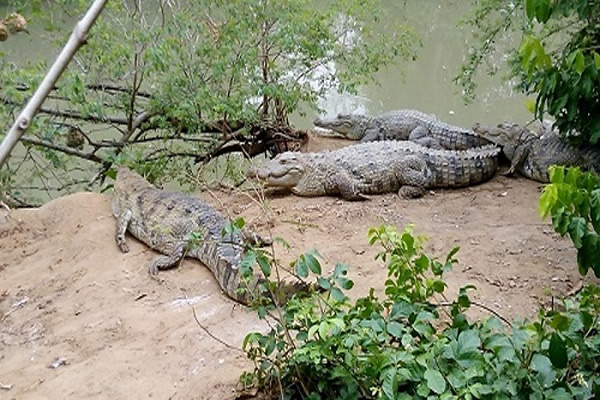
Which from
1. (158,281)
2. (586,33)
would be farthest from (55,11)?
(586,33)

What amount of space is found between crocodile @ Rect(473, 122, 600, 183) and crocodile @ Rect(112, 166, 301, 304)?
2.21 metres

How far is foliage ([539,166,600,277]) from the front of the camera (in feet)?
6.59

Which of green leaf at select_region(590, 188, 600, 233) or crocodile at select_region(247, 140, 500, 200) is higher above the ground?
green leaf at select_region(590, 188, 600, 233)

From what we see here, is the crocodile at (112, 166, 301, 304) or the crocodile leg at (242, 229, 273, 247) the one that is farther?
the crocodile leg at (242, 229, 273, 247)

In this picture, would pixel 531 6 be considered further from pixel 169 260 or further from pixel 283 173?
pixel 283 173

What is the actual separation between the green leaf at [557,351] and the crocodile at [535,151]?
10.1 ft

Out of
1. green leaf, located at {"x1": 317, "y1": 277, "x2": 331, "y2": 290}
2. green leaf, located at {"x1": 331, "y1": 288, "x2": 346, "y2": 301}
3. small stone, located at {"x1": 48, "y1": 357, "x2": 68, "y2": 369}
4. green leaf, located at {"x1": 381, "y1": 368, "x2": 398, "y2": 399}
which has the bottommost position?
small stone, located at {"x1": 48, "y1": 357, "x2": 68, "y2": 369}

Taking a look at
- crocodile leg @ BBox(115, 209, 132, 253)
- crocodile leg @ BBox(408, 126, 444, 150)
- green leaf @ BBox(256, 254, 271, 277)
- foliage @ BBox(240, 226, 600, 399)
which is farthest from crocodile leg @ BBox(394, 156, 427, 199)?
green leaf @ BBox(256, 254, 271, 277)

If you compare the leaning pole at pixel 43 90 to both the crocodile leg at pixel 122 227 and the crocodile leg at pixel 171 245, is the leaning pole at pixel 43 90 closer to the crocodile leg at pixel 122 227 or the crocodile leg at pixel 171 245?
the crocodile leg at pixel 171 245

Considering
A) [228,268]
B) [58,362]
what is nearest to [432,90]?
[228,268]

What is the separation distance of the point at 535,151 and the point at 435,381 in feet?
11.6

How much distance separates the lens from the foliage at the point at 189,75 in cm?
521

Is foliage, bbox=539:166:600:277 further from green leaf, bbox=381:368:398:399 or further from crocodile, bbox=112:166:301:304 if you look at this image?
crocodile, bbox=112:166:301:304

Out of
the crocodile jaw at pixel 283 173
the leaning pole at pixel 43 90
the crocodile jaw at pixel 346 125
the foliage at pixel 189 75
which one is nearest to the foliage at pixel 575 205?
the leaning pole at pixel 43 90
